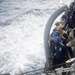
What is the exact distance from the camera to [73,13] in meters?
12.3

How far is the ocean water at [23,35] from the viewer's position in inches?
531

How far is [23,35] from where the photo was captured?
59.7 ft

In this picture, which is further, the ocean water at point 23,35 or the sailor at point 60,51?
the ocean water at point 23,35

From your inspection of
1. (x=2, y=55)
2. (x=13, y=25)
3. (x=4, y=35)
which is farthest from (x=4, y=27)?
(x=2, y=55)

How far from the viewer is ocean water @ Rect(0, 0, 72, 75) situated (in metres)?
13.5

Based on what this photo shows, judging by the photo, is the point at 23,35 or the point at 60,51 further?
the point at 23,35

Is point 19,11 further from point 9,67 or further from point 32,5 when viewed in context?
point 9,67

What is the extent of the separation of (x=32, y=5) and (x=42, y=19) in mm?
6627

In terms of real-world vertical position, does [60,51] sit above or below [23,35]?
below

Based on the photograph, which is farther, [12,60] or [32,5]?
[32,5]

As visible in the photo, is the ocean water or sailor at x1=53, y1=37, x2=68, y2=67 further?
the ocean water

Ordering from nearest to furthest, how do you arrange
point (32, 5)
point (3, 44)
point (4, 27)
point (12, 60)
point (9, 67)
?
point (9, 67), point (12, 60), point (3, 44), point (4, 27), point (32, 5)

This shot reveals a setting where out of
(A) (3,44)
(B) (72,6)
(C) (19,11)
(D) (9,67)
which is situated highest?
(C) (19,11)

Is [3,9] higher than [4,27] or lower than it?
higher
